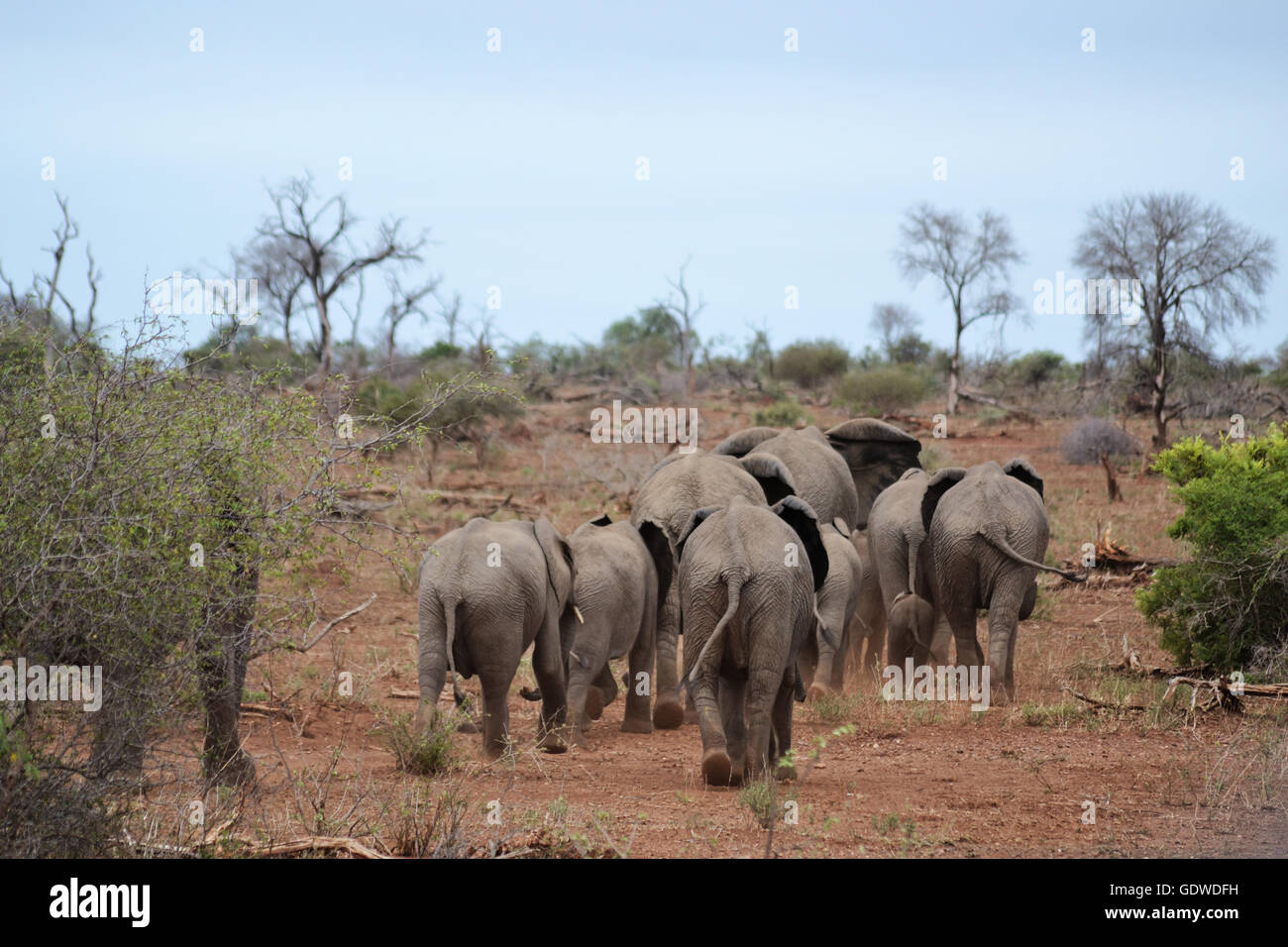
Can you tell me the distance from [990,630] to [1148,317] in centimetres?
1855

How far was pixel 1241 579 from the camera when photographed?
10.9 m

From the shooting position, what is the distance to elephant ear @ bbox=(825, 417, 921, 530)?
14141 mm

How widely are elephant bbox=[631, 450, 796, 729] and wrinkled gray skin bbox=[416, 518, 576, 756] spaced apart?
1.08m

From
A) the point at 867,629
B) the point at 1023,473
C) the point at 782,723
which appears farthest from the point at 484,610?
the point at 1023,473

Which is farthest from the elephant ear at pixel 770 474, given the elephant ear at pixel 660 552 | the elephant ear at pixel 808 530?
the elephant ear at pixel 808 530

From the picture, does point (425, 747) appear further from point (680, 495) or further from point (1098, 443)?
point (1098, 443)

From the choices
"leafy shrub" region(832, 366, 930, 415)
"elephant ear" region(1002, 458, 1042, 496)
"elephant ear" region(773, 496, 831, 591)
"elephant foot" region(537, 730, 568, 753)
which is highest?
"leafy shrub" region(832, 366, 930, 415)

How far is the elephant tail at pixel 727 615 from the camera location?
7.44 metres

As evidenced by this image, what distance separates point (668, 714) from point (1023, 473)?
159 inches

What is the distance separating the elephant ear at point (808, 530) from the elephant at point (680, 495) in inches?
32.0

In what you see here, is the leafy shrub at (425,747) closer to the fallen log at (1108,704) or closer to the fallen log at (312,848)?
the fallen log at (312,848)

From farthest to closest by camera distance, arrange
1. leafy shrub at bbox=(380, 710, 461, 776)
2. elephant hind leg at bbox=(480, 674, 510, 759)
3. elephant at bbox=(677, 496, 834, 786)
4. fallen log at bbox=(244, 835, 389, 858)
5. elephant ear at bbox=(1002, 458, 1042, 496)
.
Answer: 1. elephant ear at bbox=(1002, 458, 1042, 496)
2. elephant hind leg at bbox=(480, 674, 510, 759)
3. leafy shrub at bbox=(380, 710, 461, 776)
4. elephant at bbox=(677, 496, 834, 786)
5. fallen log at bbox=(244, 835, 389, 858)

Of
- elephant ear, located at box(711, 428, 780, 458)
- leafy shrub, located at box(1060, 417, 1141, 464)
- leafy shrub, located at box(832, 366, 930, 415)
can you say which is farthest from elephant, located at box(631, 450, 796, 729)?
leafy shrub, located at box(832, 366, 930, 415)

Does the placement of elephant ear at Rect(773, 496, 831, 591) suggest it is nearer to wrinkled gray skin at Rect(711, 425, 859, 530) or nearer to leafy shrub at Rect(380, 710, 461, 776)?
leafy shrub at Rect(380, 710, 461, 776)
